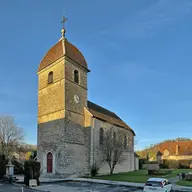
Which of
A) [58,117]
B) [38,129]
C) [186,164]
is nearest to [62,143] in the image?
[58,117]

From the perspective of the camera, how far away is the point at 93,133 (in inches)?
1287

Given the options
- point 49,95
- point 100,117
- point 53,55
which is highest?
point 53,55

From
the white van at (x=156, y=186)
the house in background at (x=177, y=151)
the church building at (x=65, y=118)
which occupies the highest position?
the church building at (x=65, y=118)

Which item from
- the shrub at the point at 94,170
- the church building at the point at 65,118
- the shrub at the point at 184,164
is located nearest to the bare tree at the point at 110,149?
the church building at the point at 65,118

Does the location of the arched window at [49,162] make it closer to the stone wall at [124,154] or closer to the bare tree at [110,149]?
the stone wall at [124,154]

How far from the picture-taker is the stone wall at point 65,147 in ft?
94.6

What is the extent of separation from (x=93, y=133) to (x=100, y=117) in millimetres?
2705

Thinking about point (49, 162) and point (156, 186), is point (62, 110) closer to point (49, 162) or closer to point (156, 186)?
point (49, 162)

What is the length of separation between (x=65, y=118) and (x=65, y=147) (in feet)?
10.7

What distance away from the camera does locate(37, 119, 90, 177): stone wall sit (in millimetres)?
28828

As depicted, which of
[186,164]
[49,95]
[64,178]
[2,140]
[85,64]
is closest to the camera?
[64,178]

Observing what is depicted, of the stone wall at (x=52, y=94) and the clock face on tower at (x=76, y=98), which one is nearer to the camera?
the stone wall at (x=52, y=94)

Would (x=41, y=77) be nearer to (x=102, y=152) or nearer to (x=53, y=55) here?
(x=53, y=55)

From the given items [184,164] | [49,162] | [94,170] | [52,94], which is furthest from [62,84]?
[184,164]
